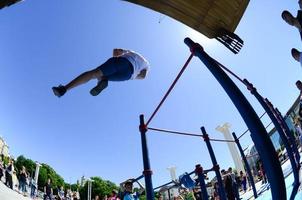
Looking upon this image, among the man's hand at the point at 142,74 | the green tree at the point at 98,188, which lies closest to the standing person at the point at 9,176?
the man's hand at the point at 142,74

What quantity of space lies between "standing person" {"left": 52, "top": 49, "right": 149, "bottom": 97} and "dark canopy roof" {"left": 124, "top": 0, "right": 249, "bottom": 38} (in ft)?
4.55

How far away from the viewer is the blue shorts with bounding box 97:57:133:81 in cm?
299

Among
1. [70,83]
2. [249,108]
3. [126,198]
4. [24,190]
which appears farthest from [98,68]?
[24,190]

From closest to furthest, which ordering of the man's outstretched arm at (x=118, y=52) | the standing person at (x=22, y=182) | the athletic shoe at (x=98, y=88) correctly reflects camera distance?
the athletic shoe at (x=98, y=88)
the man's outstretched arm at (x=118, y=52)
the standing person at (x=22, y=182)

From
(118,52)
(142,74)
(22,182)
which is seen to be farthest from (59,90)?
(22,182)

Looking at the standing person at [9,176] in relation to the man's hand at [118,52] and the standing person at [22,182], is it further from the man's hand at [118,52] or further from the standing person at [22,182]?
the man's hand at [118,52]

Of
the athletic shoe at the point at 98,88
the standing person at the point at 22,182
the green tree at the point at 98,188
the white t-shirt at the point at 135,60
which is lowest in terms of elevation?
the athletic shoe at the point at 98,88

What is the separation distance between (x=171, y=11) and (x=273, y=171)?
3.87 metres

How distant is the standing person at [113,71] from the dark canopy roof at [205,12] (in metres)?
1.39

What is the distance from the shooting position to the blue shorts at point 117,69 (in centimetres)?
299

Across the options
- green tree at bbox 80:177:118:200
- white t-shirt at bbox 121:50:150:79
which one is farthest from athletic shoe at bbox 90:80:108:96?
green tree at bbox 80:177:118:200

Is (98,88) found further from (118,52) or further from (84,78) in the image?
(118,52)

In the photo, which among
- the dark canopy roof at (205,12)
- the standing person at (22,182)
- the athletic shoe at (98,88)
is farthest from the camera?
the standing person at (22,182)

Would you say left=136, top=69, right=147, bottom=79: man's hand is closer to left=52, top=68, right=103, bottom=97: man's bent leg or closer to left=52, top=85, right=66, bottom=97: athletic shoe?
Answer: left=52, top=68, right=103, bottom=97: man's bent leg
